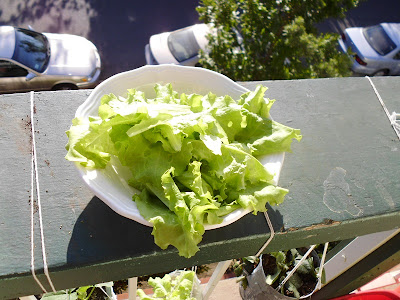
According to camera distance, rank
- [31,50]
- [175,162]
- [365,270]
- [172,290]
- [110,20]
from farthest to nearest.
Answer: [110,20] → [31,50] → [365,270] → [172,290] → [175,162]

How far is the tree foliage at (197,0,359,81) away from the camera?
4.75 metres

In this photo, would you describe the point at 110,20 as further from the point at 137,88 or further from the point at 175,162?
the point at 175,162

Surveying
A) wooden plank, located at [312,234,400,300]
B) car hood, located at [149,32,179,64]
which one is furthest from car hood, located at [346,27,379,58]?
wooden plank, located at [312,234,400,300]

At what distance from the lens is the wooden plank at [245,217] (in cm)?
125

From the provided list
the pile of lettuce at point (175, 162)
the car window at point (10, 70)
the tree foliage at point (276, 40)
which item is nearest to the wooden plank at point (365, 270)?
the pile of lettuce at point (175, 162)

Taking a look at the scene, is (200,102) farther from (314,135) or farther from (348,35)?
(348,35)

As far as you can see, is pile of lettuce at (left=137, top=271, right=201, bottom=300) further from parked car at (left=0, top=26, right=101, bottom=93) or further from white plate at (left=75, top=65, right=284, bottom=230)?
parked car at (left=0, top=26, right=101, bottom=93)

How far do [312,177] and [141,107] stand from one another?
804mm

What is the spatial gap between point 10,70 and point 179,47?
9.10 ft

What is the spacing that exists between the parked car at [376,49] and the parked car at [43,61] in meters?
4.92

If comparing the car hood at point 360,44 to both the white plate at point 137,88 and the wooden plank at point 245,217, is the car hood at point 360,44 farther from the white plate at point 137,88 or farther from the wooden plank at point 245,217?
the white plate at point 137,88

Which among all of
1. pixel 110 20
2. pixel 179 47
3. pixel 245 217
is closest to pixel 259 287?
pixel 245 217

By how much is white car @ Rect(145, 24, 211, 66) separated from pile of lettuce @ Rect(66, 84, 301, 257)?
5788 millimetres

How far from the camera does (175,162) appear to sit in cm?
115
